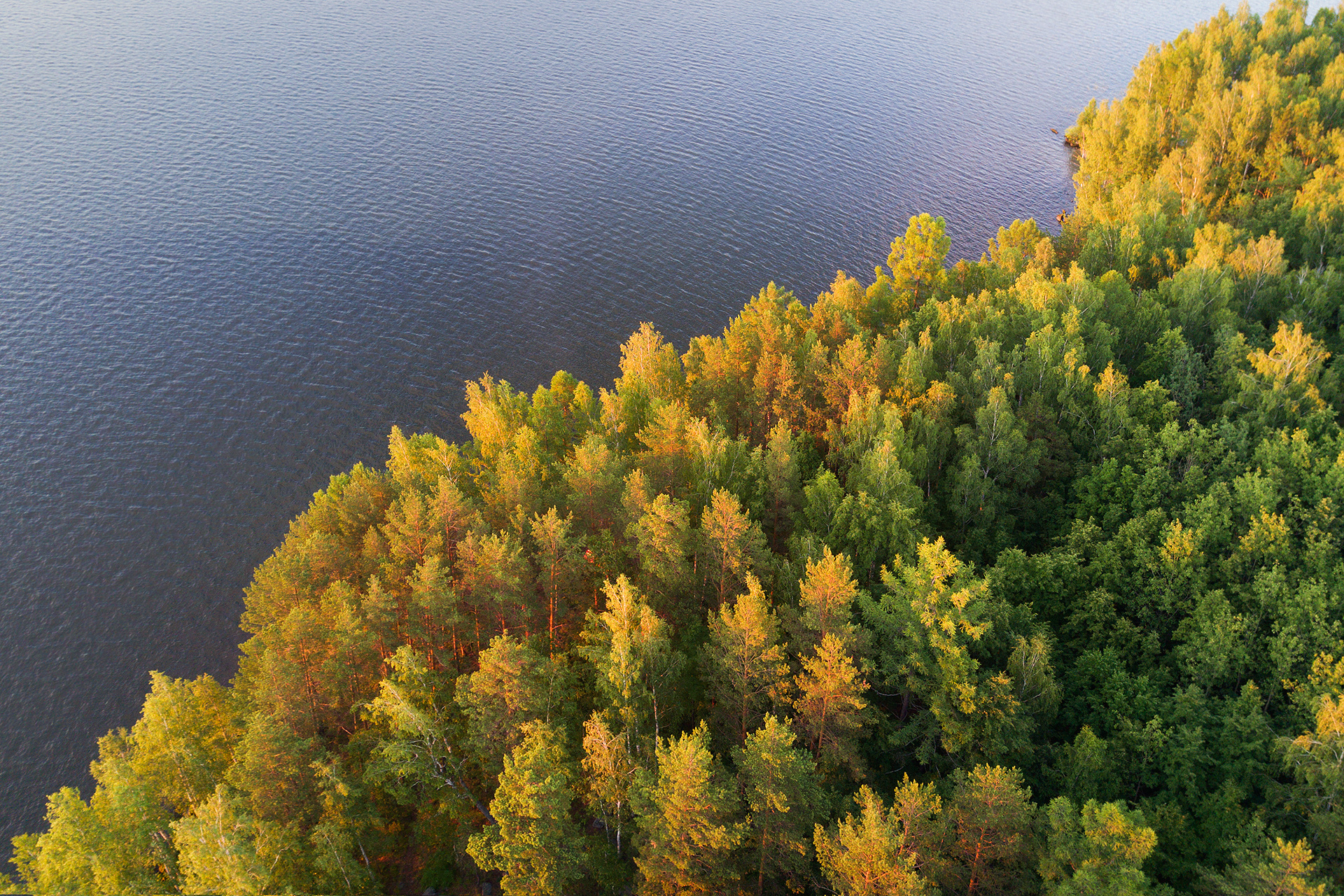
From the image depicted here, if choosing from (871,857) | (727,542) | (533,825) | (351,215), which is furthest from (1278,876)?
(351,215)

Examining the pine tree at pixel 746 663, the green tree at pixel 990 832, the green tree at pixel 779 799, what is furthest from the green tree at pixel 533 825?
the green tree at pixel 990 832

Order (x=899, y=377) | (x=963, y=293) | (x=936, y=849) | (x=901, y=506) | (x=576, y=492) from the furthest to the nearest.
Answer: (x=963, y=293), (x=899, y=377), (x=576, y=492), (x=901, y=506), (x=936, y=849)

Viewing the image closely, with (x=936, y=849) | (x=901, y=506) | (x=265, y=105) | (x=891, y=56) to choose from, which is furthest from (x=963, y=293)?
(x=265, y=105)

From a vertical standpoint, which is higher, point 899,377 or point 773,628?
point 899,377

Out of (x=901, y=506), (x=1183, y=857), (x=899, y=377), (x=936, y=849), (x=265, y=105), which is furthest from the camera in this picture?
(x=265, y=105)

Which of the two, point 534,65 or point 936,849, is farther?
point 534,65

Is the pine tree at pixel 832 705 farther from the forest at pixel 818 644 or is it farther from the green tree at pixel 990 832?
the green tree at pixel 990 832

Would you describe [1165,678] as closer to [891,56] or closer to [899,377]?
[899,377]
